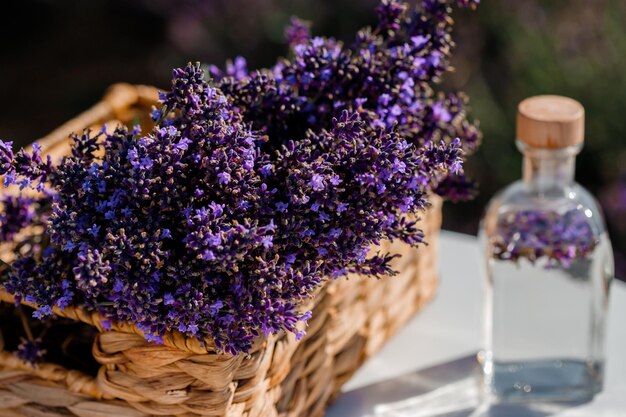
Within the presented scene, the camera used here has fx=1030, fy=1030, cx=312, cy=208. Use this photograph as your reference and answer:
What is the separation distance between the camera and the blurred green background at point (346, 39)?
2697 mm

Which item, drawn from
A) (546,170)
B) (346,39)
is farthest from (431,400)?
(346,39)

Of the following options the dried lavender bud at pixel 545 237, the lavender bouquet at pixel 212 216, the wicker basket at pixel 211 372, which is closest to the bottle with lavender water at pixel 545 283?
the dried lavender bud at pixel 545 237

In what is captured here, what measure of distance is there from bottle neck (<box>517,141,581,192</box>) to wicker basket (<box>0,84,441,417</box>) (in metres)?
0.20

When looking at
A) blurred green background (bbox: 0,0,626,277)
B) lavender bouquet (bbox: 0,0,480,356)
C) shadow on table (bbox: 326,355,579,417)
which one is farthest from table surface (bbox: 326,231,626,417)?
blurred green background (bbox: 0,0,626,277)

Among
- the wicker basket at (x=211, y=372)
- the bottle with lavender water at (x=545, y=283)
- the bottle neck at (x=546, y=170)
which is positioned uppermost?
the bottle neck at (x=546, y=170)

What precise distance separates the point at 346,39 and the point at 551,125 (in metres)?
2.18

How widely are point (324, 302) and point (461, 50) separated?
2.03 meters

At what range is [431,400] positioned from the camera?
52.6 inches

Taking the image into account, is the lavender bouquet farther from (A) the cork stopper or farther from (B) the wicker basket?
(A) the cork stopper

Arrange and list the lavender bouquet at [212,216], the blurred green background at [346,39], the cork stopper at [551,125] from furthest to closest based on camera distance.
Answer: the blurred green background at [346,39] → the cork stopper at [551,125] → the lavender bouquet at [212,216]

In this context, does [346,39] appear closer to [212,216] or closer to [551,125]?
[551,125]

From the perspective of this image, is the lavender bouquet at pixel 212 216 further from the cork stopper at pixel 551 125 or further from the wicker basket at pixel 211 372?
the cork stopper at pixel 551 125

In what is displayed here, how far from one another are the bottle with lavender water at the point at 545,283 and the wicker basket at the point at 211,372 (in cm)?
15

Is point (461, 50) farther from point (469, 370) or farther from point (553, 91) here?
point (469, 370)
